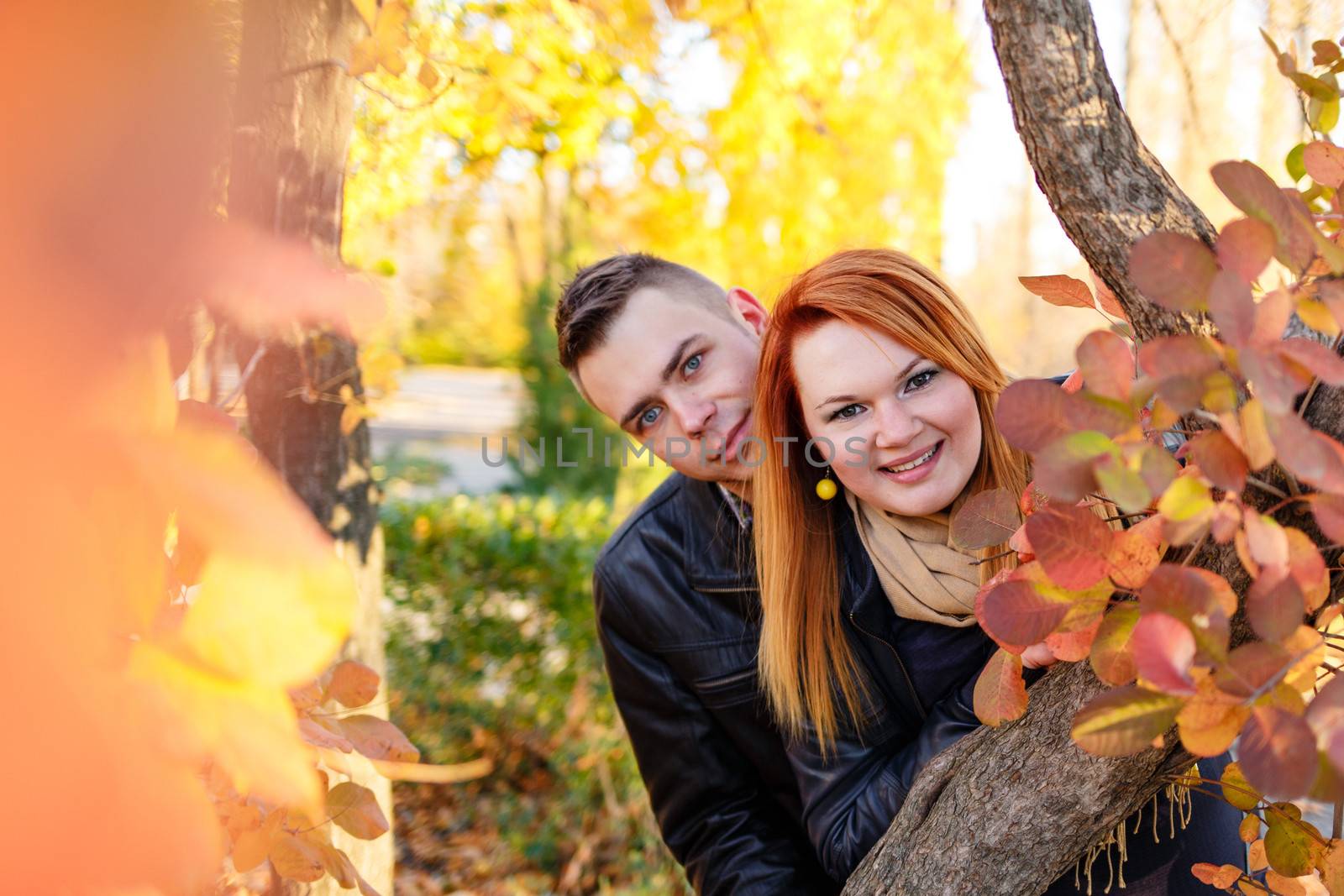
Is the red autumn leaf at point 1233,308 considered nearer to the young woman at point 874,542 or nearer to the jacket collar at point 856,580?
the young woman at point 874,542

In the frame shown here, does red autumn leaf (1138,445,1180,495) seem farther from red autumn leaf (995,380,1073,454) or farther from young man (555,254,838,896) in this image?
young man (555,254,838,896)

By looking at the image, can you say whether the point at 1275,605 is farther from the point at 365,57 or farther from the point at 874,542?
the point at 365,57

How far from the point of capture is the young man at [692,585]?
2.13m

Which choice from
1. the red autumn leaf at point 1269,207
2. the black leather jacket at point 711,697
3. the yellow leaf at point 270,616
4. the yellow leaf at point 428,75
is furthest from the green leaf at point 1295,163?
the yellow leaf at point 428,75

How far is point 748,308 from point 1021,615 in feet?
5.41

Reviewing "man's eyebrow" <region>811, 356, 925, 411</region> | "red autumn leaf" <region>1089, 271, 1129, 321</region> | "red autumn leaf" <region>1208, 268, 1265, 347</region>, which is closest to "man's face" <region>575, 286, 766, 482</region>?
"man's eyebrow" <region>811, 356, 925, 411</region>

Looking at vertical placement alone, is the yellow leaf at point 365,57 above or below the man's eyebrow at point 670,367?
above

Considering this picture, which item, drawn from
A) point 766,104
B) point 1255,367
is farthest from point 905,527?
point 766,104

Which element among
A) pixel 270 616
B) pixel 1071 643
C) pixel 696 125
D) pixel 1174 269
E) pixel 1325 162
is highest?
pixel 696 125

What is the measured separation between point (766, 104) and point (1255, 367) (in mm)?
3338

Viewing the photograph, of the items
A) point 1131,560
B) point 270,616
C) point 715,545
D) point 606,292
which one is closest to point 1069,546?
point 1131,560

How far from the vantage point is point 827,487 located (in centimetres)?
191

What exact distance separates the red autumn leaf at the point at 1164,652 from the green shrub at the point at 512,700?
3767mm

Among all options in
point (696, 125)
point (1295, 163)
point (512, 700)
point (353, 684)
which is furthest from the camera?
point (512, 700)
